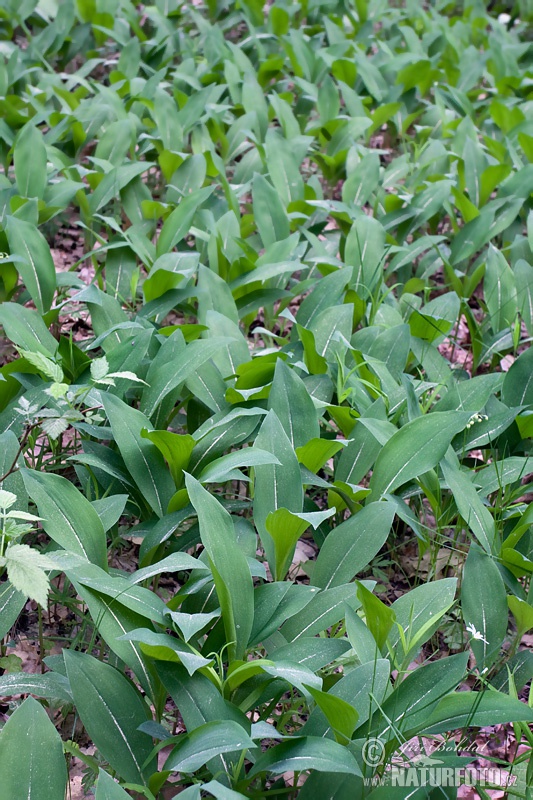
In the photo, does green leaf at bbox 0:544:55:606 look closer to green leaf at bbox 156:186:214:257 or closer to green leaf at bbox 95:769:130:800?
green leaf at bbox 95:769:130:800

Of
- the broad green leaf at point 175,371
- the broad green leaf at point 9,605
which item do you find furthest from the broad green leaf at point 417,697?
the broad green leaf at point 175,371

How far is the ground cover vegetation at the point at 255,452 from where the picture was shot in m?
1.40

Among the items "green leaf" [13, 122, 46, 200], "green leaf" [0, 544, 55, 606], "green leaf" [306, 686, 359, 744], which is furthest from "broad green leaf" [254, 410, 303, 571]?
"green leaf" [13, 122, 46, 200]

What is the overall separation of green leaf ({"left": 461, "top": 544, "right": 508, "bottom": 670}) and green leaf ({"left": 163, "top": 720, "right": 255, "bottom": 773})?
2.14 feet

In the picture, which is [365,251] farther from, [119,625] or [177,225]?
[119,625]

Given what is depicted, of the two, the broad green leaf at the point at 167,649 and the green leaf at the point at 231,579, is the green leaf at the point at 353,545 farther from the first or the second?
the broad green leaf at the point at 167,649

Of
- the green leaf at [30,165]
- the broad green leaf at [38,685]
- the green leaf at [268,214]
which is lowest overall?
the broad green leaf at [38,685]

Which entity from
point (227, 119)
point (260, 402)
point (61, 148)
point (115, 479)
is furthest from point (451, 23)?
point (115, 479)

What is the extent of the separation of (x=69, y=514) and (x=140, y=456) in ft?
0.89

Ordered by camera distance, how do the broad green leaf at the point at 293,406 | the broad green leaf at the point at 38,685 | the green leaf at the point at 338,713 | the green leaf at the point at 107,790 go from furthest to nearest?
1. the broad green leaf at the point at 293,406
2. the broad green leaf at the point at 38,685
3. the green leaf at the point at 338,713
4. the green leaf at the point at 107,790

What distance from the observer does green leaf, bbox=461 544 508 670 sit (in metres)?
1.70

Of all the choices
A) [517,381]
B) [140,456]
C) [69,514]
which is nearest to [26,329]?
[140,456]

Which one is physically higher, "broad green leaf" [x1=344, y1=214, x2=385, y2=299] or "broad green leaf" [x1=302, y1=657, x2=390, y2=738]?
"broad green leaf" [x1=344, y1=214, x2=385, y2=299]

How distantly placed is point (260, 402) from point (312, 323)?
0.52 metres
